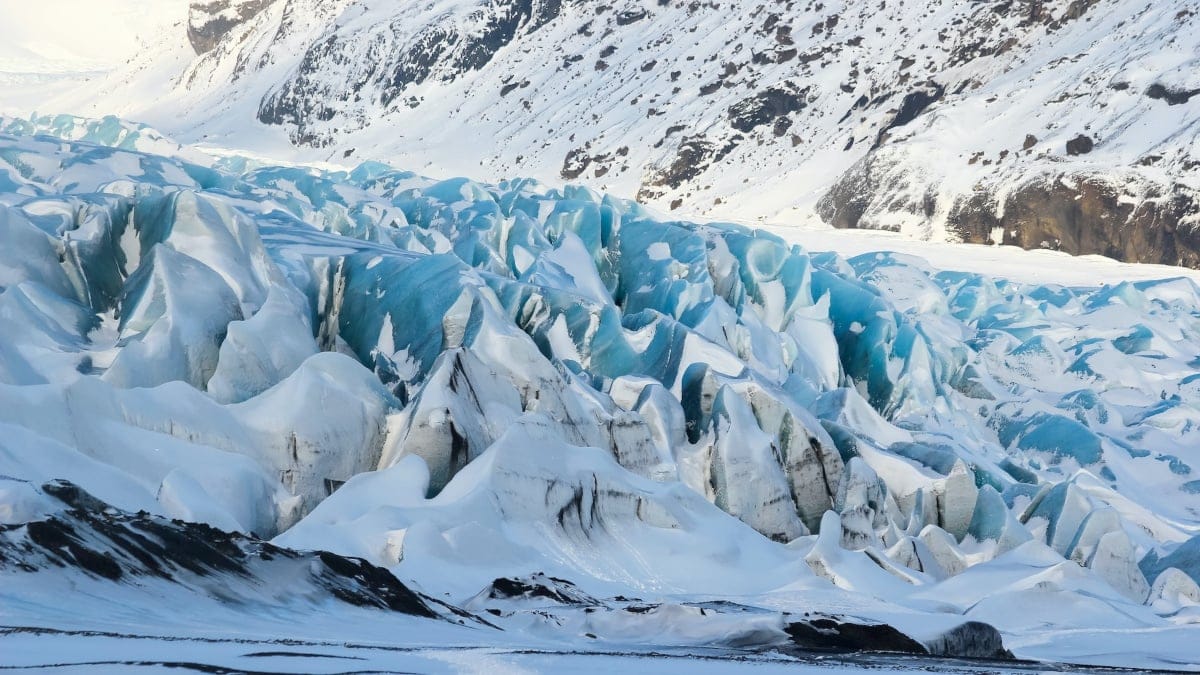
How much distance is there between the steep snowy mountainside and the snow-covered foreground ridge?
30375 millimetres

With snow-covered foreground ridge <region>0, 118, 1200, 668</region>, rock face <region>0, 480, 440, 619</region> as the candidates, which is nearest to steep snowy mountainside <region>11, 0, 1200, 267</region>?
snow-covered foreground ridge <region>0, 118, 1200, 668</region>

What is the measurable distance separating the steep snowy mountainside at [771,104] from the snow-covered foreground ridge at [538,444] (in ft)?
99.7

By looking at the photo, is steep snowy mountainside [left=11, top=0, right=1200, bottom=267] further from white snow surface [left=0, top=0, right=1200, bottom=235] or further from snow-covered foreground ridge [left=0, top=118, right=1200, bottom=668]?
snow-covered foreground ridge [left=0, top=118, right=1200, bottom=668]

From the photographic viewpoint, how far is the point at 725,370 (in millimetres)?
19391

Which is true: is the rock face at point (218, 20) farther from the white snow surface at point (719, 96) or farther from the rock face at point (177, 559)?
the rock face at point (177, 559)

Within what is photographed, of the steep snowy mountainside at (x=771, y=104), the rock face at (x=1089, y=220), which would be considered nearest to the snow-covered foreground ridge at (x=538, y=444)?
the rock face at (x=1089, y=220)

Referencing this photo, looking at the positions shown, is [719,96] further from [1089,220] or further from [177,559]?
[177,559]

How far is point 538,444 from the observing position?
45.3 ft

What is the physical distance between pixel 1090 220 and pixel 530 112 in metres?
37.9

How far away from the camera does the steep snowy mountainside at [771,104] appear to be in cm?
5566

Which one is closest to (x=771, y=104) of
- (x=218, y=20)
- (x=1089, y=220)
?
(x=1089, y=220)

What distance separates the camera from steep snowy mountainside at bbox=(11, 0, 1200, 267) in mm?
55656

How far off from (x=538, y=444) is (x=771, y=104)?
63.2 m

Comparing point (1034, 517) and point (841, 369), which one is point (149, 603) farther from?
point (841, 369)
